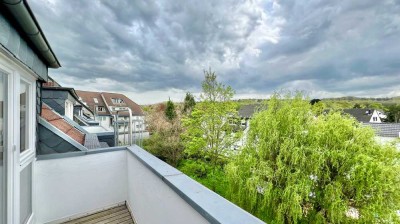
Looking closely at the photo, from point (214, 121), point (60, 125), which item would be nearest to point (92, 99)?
point (214, 121)

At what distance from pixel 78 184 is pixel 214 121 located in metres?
9.51

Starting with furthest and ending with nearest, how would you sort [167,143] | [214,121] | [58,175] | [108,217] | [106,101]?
[106,101], [167,143], [214,121], [108,217], [58,175]

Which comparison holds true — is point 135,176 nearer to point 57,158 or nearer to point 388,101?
point 57,158

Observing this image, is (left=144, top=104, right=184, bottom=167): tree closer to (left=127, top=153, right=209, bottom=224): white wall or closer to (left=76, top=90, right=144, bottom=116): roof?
(left=127, top=153, right=209, bottom=224): white wall

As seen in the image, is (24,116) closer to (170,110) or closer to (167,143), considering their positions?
(167,143)

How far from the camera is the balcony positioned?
1648 mm

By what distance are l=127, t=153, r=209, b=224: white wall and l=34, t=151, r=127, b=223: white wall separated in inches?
11.2

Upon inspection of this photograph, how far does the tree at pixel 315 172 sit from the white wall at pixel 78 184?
4.82 m

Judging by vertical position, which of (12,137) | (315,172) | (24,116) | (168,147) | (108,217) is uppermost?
(24,116)

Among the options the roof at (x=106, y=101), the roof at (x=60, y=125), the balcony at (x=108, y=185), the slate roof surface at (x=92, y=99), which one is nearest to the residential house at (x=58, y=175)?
the balcony at (x=108, y=185)

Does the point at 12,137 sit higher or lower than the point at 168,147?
higher

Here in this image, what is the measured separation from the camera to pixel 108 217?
305cm

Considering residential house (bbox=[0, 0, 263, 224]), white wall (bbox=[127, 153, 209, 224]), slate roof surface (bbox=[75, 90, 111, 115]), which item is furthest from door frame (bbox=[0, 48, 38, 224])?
slate roof surface (bbox=[75, 90, 111, 115])

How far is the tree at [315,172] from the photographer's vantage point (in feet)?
17.9
